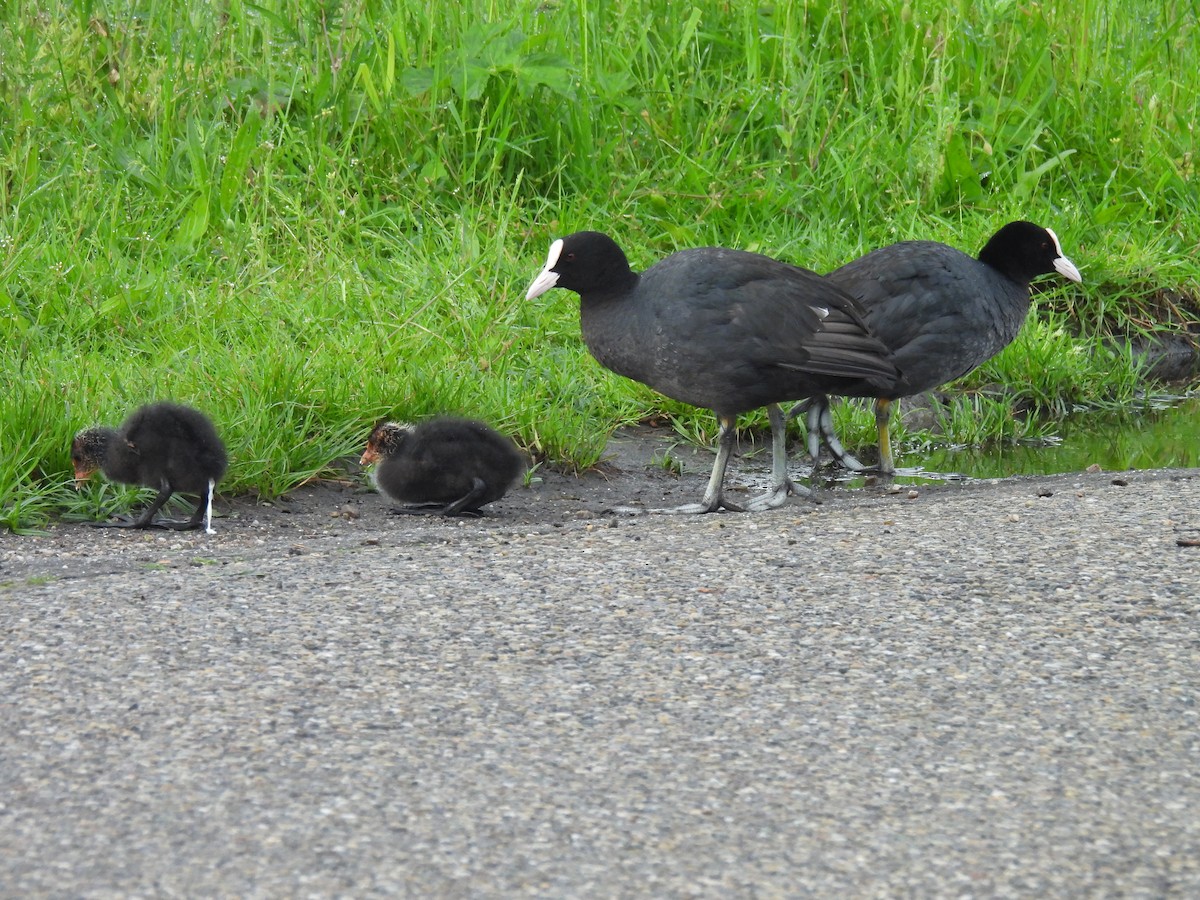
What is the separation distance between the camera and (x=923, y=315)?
6.82 metres

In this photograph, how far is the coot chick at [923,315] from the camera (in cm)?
681

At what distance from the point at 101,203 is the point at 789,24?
4.14m

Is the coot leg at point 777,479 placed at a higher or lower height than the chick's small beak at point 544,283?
lower

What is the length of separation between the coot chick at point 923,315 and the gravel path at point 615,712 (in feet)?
5.19

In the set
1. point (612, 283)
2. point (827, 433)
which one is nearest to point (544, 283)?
point (612, 283)

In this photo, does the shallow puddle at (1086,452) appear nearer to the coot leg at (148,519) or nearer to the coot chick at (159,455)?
the coot chick at (159,455)

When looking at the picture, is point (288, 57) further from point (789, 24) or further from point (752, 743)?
point (752, 743)

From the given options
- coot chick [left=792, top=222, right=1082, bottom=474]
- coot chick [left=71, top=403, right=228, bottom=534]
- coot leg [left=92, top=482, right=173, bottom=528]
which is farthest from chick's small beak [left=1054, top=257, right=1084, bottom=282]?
coot leg [left=92, top=482, right=173, bottom=528]

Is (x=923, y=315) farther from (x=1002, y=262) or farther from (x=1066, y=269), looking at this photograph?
(x=1066, y=269)

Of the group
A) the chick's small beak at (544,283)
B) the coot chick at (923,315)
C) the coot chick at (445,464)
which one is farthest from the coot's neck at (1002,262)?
the coot chick at (445,464)

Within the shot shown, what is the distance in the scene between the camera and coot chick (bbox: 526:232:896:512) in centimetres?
616

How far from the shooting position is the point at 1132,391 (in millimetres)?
8758

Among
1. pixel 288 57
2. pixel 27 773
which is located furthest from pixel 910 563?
pixel 288 57

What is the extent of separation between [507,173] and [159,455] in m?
3.92
